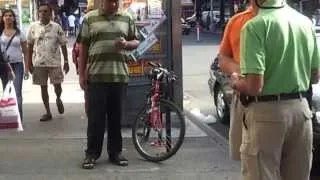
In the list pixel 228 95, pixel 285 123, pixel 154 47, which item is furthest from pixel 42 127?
pixel 285 123

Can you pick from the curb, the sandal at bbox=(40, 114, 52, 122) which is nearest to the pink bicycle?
the curb

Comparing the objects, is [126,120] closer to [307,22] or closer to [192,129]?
[192,129]

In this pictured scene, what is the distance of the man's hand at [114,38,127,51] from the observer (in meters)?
7.01

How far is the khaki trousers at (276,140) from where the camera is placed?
157 inches

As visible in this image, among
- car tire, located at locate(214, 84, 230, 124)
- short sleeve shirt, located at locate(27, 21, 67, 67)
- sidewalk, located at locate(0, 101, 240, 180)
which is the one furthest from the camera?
car tire, located at locate(214, 84, 230, 124)

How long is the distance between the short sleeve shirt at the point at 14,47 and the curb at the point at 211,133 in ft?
8.86

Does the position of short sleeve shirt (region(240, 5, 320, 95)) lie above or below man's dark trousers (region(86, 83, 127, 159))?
above

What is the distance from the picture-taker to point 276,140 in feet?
13.1

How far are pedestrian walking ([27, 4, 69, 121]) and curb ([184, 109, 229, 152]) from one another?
2.07 m

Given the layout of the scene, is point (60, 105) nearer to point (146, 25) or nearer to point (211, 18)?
point (146, 25)

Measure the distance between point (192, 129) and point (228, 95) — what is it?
70 centimetres

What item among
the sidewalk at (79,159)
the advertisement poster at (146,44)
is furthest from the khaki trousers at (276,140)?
the advertisement poster at (146,44)

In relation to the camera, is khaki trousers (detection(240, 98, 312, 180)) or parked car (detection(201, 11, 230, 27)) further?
parked car (detection(201, 11, 230, 27))

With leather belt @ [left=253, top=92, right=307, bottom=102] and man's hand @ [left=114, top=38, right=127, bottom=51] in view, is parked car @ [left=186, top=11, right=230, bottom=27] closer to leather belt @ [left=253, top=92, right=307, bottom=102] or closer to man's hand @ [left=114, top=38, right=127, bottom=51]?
man's hand @ [left=114, top=38, right=127, bottom=51]
